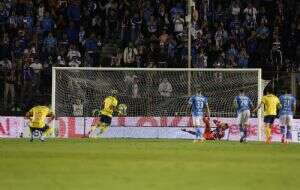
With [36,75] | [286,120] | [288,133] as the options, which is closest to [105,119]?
[36,75]

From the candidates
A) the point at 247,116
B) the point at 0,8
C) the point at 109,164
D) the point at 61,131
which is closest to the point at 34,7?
the point at 0,8

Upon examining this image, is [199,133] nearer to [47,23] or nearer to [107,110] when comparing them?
[107,110]

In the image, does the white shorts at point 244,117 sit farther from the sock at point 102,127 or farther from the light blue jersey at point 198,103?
the sock at point 102,127

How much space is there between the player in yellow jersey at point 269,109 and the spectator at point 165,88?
3.57 meters

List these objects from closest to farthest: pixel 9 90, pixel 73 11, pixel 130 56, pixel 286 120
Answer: pixel 286 120, pixel 9 90, pixel 130 56, pixel 73 11

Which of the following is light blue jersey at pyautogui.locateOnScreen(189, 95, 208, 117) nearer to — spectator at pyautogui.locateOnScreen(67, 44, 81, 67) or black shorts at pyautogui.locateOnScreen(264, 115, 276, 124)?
black shorts at pyautogui.locateOnScreen(264, 115, 276, 124)

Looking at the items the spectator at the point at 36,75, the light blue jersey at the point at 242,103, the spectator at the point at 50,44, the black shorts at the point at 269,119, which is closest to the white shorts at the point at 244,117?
the light blue jersey at the point at 242,103

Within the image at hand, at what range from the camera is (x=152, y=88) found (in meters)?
28.0

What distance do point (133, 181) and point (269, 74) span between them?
15762mm

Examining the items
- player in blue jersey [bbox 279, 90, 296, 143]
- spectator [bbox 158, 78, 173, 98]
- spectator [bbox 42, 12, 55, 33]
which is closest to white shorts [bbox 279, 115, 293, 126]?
player in blue jersey [bbox 279, 90, 296, 143]

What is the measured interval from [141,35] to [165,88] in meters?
4.47

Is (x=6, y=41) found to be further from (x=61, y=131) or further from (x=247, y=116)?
(x=247, y=116)

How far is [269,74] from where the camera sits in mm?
28719

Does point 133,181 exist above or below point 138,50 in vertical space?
below
